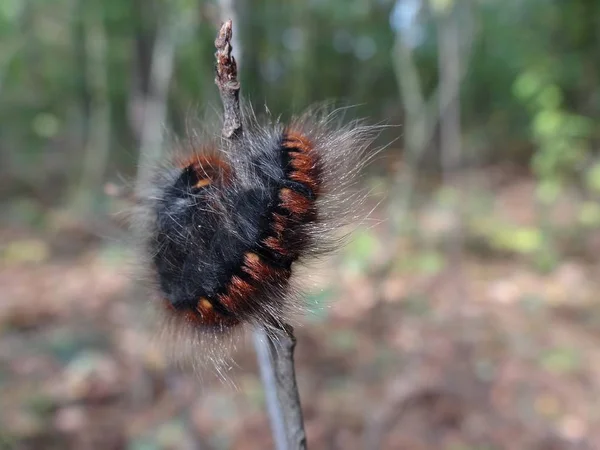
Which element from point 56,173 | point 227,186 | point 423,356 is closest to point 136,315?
point 423,356

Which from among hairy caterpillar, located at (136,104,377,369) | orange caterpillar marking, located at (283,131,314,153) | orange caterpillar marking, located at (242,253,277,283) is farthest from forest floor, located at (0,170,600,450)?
orange caterpillar marking, located at (242,253,277,283)

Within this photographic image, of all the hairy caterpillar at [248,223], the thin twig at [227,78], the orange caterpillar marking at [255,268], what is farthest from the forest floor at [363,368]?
the thin twig at [227,78]

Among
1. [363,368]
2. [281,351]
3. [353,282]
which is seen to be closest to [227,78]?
[281,351]

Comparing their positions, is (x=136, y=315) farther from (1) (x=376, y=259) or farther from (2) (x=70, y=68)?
(2) (x=70, y=68)

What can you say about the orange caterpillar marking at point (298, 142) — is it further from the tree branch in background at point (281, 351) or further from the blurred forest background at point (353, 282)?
the blurred forest background at point (353, 282)

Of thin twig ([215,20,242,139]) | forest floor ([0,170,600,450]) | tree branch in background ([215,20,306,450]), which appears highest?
thin twig ([215,20,242,139])

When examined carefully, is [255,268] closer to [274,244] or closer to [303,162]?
[274,244]

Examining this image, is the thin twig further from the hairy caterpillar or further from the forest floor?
the forest floor
